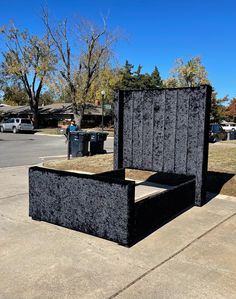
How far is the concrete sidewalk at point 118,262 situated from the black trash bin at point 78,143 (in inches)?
304

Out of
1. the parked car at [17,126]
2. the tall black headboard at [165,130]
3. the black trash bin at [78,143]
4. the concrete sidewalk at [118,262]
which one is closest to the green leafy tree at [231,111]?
the parked car at [17,126]

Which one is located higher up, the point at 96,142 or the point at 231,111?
the point at 231,111

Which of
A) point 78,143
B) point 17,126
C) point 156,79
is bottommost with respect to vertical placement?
point 78,143

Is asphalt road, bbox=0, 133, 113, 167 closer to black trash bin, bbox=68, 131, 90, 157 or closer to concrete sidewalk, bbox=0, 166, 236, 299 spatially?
black trash bin, bbox=68, 131, 90, 157

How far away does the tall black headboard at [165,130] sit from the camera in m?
5.59

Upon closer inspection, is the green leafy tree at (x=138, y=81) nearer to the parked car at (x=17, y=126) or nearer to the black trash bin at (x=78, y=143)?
the parked car at (x=17, y=126)

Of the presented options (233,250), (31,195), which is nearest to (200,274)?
(233,250)

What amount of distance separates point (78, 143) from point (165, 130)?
7.18 metres

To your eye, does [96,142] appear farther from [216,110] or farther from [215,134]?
[216,110]

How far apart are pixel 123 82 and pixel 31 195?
51.7 m

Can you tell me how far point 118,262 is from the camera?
3.56 metres

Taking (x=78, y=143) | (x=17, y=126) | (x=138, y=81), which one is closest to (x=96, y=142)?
(x=78, y=143)

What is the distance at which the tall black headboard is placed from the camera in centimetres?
559

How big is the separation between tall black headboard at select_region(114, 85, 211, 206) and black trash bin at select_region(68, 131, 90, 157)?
643 centimetres
